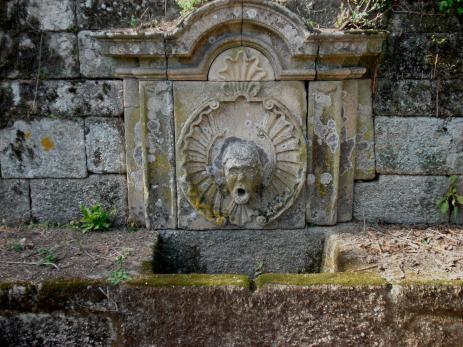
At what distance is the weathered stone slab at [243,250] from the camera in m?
3.47

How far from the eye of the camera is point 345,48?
3.02 metres

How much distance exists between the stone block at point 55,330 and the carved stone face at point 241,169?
1192mm

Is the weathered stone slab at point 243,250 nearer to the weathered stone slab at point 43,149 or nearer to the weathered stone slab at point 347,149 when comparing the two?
the weathered stone slab at point 347,149

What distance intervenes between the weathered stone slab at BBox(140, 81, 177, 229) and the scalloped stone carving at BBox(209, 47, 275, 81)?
14.3 inches

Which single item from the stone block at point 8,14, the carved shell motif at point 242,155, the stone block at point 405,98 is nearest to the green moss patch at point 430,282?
the carved shell motif at point 242,155

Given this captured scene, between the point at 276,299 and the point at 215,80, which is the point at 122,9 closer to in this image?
the point at 215,80

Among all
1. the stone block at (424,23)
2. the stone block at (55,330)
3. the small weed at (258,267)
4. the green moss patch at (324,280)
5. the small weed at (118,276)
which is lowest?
the stone block at (55,330)

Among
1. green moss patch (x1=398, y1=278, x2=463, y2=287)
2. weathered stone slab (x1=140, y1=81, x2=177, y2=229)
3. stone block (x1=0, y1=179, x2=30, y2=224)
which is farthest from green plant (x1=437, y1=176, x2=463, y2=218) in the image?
stone block (x1=0, y1=179, x2=30, y2=224)

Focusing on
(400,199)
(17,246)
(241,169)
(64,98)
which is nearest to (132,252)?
(17,246)

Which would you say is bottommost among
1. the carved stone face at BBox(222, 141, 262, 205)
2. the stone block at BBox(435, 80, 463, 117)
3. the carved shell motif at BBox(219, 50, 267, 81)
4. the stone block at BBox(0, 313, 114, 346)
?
the stone block at BBox(0, 313, 114, 346)

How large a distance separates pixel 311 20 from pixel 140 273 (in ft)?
6.88

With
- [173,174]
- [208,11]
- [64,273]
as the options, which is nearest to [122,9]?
[208,11]

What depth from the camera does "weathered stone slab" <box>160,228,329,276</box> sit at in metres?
3.47

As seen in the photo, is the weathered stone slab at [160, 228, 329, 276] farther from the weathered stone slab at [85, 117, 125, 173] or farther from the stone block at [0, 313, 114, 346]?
the stone block at [0, 313, 114, 346]
